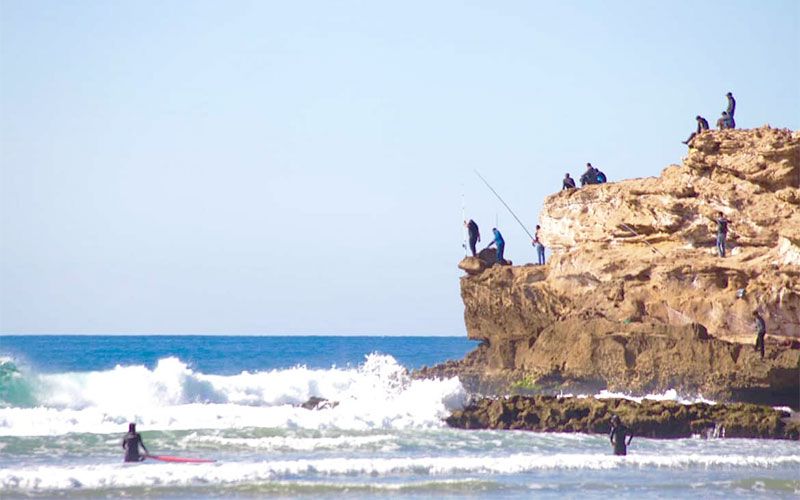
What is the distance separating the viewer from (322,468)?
73.3 feet

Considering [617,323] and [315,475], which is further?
[617,323]

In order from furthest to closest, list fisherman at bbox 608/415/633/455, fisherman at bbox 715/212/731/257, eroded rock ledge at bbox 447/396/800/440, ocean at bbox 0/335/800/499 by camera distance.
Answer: fisherman at bbox 715/212/731/257, eroded rock ledge at bbox 447/396/800/440, fisherman at bbox 608/415/633/455, ocean at bbox 0/335/800/499

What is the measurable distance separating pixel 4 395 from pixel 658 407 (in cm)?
2083

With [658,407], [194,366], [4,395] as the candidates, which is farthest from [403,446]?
[194,366]

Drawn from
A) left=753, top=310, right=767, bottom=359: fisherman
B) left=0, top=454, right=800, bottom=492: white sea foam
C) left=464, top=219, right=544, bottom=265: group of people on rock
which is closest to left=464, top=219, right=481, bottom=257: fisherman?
left=464, top=219, right=544, bottom=265: group of people on rock

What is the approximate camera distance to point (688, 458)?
2308 centimetres

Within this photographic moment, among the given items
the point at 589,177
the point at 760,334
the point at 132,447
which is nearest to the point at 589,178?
the point at 589,177

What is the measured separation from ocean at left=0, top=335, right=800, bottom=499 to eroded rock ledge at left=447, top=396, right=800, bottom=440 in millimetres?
460

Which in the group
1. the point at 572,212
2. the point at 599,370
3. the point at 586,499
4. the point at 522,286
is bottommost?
the point at 586,499

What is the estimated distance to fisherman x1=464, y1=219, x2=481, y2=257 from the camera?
35.5 m

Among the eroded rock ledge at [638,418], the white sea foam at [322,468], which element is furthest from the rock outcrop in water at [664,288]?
the white sea foam at [322,468]

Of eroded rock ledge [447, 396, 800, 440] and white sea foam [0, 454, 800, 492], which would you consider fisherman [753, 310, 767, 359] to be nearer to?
eroded rock ledge [447, 396, 800, 440]

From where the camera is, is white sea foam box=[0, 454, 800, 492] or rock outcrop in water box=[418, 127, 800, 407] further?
rock outcrop in water box=[418, 127, 800, 407]

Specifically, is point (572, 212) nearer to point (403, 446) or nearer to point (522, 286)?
point (522, 286)
